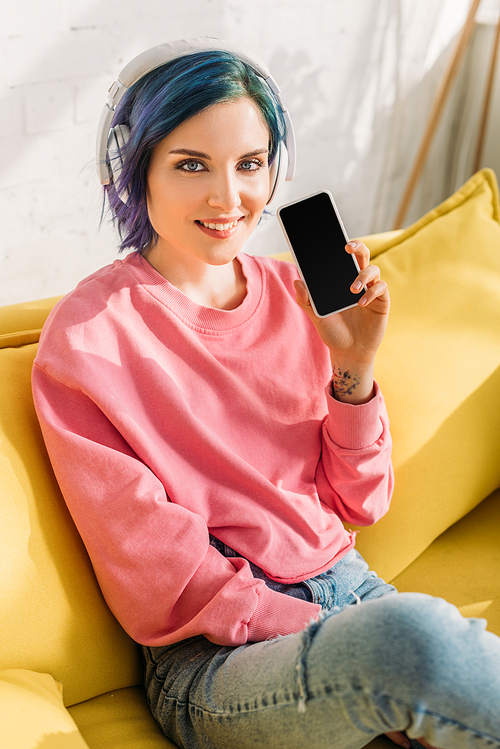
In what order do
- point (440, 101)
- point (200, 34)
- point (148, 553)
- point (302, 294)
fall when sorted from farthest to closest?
point (440, 101)
point (200, 34)
point (302, 294)
point (148, 553)

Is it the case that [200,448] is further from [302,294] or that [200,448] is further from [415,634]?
[415,634]

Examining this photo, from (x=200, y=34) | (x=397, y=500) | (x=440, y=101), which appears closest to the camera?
(x=397, y=500)

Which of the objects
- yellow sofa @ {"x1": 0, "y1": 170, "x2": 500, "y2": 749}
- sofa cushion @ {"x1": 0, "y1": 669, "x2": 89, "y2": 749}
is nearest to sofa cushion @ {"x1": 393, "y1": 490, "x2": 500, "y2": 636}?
yellow sofa @ {"x1": 0, "y1": 170, "x2": 500, "y2": 749}

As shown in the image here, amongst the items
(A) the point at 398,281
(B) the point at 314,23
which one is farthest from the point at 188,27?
(A) the point at 398,281

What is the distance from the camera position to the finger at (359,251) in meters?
0.93

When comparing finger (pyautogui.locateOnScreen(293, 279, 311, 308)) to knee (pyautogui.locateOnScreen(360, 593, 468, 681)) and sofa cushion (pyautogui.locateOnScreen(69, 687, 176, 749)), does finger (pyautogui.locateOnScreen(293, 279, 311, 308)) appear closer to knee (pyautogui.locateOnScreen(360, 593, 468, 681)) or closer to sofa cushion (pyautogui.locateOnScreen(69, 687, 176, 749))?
knee (pyautogui.locateOnScreen(360, 593, 468, 681))

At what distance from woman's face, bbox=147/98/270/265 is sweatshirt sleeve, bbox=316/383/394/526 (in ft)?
0.95

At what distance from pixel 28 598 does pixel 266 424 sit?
402 mm

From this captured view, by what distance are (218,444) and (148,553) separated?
173 mm

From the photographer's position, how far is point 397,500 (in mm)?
1189

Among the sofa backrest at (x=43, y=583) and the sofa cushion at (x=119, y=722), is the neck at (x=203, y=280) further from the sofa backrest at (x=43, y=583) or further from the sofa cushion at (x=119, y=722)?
the sofa cushion at (x=119, y=722)

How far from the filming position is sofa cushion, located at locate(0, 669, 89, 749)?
72 cm

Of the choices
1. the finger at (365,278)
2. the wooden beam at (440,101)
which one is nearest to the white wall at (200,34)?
the wooden beam at (440,101)

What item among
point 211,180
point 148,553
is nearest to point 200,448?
point 148,553
